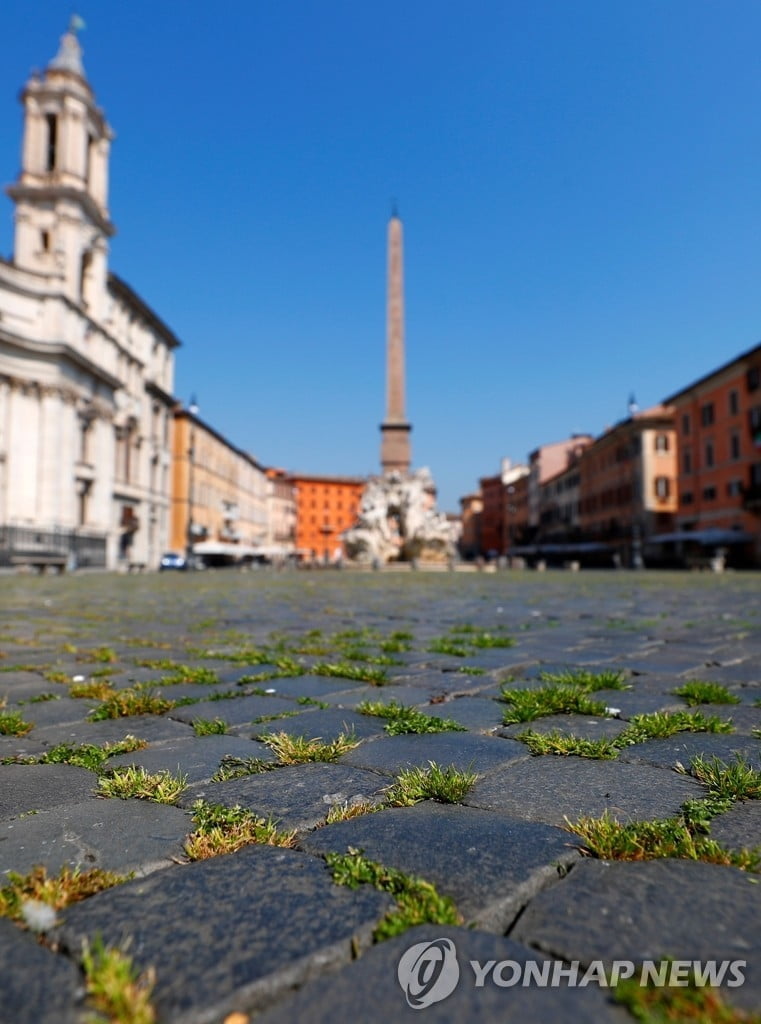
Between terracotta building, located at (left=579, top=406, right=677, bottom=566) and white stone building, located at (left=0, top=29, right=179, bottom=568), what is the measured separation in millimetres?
35688

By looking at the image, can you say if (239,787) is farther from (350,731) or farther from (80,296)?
(80,296)

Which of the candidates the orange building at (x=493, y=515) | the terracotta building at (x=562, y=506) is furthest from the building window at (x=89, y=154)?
the orange building at (x=493, y=515)

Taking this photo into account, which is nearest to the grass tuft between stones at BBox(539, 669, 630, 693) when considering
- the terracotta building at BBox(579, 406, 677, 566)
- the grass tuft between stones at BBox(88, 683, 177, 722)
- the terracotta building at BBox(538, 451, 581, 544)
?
the grass tuft between stones at BBox(88, 683, 177, 722)

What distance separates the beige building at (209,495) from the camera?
60.9 meters

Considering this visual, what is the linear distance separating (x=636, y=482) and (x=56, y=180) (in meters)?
44.5

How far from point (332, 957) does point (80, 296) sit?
45013 mm

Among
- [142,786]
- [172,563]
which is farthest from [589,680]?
[172,563]

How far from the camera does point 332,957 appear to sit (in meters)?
1.25

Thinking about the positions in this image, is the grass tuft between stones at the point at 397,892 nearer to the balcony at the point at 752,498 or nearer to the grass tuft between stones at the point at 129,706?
the grass tuft between stones at the point at 129,706

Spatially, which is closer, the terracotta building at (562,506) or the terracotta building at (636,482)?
the terracotta building at (636,482)

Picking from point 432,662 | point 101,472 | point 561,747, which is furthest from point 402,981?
point 101,472

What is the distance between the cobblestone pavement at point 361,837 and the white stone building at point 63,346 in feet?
91.9

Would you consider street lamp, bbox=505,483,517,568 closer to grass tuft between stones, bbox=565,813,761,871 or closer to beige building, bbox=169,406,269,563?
beige building, bbox=169,406,269,563

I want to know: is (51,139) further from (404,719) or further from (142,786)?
(142,786)
